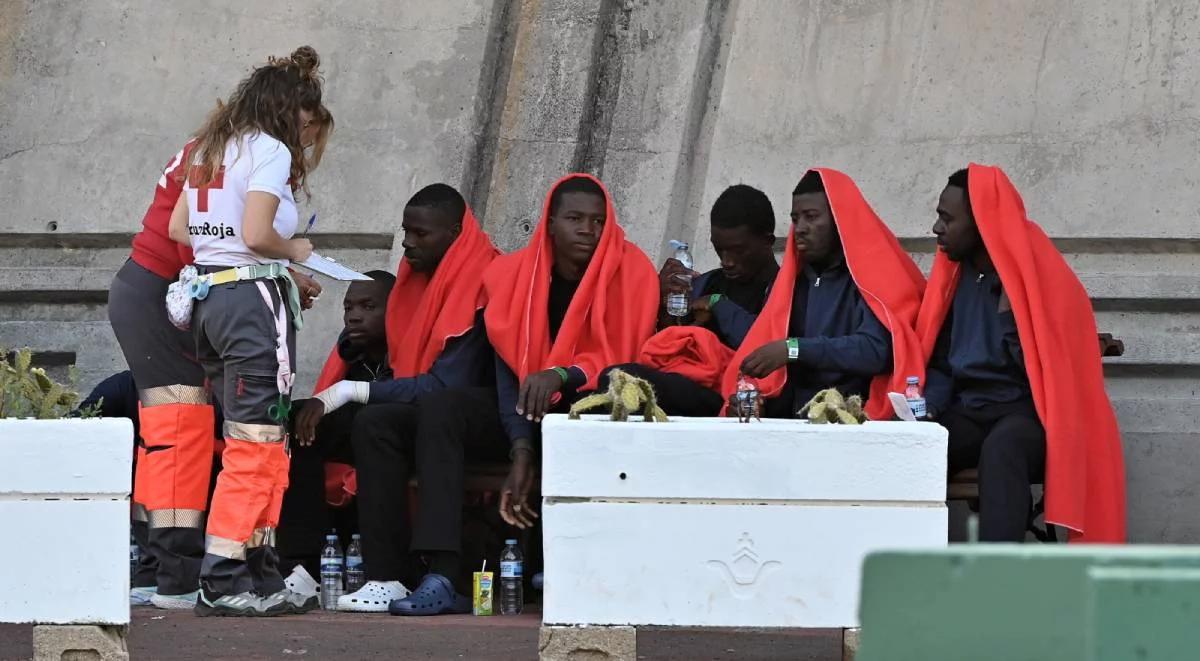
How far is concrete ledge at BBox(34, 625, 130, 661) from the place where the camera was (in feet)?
15.9

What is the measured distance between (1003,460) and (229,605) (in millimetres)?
2220

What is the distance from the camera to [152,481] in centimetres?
590

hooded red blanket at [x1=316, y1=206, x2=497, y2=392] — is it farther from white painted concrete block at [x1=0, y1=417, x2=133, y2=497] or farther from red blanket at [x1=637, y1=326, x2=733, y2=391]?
white painted concrete block at [x1=0, y1=417, x2=133, y2=497]

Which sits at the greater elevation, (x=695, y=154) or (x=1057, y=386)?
(x=695, y=154)

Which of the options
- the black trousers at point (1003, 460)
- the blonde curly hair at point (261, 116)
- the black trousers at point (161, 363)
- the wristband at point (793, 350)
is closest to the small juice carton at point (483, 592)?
the black trousers at point (161, 363)

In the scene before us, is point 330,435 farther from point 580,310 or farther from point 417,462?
point 580,310

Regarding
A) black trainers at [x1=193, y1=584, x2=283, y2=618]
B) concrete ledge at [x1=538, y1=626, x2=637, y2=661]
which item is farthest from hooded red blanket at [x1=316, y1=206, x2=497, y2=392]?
concrete ledge at [x1=538, y1=626, x2=637, y2=661]

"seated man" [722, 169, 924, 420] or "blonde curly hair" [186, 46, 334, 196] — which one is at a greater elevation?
"blonde curly hair" [186, 46, 334, 196]

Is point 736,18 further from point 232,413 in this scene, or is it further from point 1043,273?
point 232,413

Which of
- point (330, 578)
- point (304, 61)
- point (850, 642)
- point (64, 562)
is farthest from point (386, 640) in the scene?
point (304, 61)

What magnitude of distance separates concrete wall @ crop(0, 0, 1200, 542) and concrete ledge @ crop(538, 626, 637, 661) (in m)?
2.84

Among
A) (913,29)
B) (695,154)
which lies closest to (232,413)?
(695,154)

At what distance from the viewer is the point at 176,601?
6043mm

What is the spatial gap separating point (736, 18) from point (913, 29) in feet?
2.40
